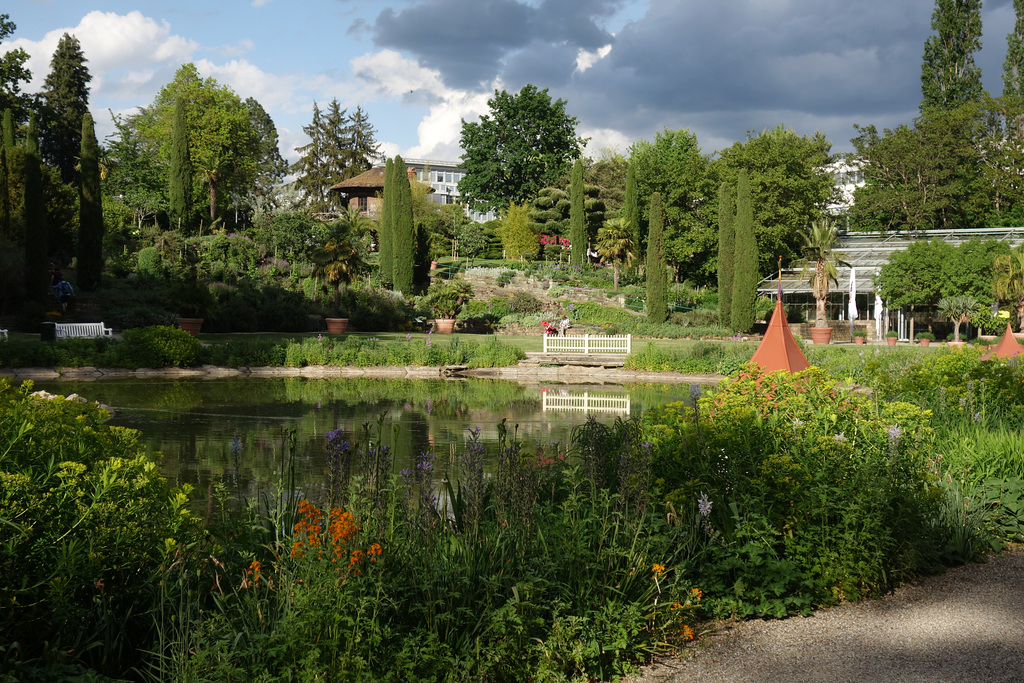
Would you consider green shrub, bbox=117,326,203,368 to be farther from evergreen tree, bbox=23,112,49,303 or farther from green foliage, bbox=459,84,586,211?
green foliage, bbox=459,84,586,211

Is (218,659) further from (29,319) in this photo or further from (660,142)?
(660,142)

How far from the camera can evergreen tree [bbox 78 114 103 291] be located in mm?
27797

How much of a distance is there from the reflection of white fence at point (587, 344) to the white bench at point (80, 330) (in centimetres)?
1201

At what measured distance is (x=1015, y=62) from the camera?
51781 millimetres

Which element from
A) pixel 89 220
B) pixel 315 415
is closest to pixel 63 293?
pixel 89 220

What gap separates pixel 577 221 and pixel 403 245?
13.4 m

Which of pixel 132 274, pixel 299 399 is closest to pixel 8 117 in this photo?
pixel 132 274

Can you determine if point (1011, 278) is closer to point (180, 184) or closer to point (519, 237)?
point (519, 237)

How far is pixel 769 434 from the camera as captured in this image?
515 cm

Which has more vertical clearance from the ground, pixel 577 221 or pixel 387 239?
pixel 577 221

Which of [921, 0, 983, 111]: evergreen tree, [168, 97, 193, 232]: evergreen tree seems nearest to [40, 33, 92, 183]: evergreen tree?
[168, 97, 193, 232]: evergreen tree

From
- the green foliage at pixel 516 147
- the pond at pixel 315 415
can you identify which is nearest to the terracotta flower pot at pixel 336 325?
the pond at pixel 315 415

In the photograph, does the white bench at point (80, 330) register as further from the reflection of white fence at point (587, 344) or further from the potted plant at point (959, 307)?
the potted plant at point (959, 307)

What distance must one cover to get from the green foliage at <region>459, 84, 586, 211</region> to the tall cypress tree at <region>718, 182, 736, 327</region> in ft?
79.9
